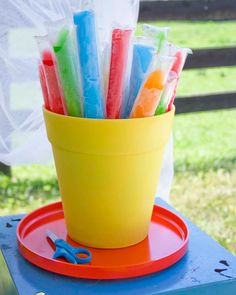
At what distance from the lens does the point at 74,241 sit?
0.81m

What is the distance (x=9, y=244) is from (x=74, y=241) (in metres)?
0.09

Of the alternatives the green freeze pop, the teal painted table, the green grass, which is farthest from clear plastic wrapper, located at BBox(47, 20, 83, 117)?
the green grass

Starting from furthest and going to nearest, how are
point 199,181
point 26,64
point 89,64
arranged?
point 199,181, point 26,64, point 89,64

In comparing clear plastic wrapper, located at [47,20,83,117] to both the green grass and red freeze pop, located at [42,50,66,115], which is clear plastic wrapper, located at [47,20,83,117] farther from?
the green grass

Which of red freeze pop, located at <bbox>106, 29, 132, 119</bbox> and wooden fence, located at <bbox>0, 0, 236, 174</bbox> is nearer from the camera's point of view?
red freeze pop, located at <bbox>106, 29, 132, 119</bbox>

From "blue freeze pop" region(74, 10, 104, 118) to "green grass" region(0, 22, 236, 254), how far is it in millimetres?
1064

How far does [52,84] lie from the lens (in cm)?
75

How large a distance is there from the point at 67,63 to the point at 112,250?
26cm

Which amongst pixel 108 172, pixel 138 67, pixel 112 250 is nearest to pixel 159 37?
pixel 138 67

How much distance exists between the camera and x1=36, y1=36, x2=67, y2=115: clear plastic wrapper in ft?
2.41

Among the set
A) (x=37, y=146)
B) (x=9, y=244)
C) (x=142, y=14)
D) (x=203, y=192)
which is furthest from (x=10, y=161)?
(x=142, y=14)

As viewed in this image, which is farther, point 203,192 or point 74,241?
point 203,192

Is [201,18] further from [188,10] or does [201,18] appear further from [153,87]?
[153,87]

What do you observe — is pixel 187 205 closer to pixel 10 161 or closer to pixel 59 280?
pixel 10 161
